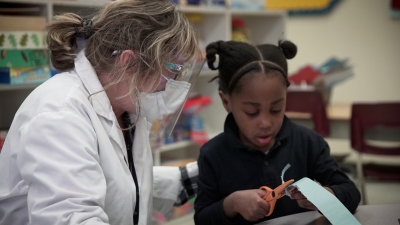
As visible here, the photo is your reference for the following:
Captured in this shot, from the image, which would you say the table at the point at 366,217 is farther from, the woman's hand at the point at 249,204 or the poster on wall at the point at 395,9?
the poster on wall at the point at 395,9

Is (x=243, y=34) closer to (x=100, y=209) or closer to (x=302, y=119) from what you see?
(x=302, y=119)

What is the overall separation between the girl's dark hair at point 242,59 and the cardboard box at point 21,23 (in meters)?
1.00

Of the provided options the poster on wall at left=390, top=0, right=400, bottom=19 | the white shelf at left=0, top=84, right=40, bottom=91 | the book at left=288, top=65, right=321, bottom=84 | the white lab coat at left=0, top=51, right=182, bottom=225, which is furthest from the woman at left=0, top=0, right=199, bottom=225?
the poster on wall at left=390, top=0, right=400, bottom=19

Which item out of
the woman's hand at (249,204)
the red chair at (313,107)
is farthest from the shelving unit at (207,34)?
the woman's hand at (249,204)

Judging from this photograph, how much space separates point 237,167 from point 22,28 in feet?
4.06

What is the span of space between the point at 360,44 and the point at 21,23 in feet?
10.9

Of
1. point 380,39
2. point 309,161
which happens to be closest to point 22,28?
point 309,161

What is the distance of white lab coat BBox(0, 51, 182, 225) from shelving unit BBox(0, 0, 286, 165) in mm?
1018

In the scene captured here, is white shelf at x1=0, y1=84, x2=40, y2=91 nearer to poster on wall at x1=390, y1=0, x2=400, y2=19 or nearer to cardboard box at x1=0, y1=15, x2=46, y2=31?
cardboard box at x1=0, y1=15, x2=46, y2=31

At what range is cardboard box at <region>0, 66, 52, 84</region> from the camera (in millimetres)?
2145

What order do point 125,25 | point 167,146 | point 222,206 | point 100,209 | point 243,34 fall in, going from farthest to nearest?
point 243,34 < point 167,146 < point 222,206 < point 125,25 < point 100,209

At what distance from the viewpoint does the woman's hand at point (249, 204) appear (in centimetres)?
125

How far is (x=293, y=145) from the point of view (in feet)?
4.95

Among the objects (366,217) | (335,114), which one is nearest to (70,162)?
(366,217)
